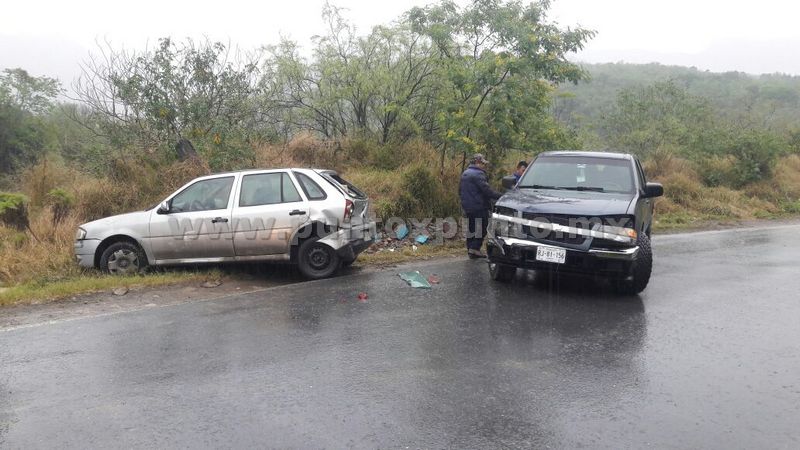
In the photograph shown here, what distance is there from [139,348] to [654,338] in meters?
4.91

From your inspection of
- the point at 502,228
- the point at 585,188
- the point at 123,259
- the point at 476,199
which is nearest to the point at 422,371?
the point at 502,228

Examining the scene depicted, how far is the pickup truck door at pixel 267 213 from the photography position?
7.93m

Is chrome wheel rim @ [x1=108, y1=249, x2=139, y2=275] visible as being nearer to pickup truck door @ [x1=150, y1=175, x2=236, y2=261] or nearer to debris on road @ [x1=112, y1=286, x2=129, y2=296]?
pickup truck door @ [x1=150, y1=175, x2=236, y2=261]

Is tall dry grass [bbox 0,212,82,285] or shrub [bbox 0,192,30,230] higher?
shrub [bbox 0,192,30,230]

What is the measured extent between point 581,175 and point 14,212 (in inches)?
389

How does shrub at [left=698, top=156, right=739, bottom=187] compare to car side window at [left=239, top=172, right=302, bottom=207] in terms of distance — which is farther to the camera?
shrub at [left=698, top=156, right=739, bottom=187]

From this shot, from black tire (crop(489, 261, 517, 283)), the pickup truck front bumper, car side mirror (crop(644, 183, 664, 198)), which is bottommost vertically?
black tire (crop(489, 261, 517, 283))

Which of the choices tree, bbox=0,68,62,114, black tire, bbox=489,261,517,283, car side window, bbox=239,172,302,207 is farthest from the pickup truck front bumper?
tree, bbox=0,68,62,114

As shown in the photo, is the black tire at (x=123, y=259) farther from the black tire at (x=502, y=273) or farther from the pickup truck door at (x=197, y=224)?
the black tire at (x=502, y=273)

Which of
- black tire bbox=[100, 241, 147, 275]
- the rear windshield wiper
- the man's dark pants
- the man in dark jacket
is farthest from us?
the man's dark pants

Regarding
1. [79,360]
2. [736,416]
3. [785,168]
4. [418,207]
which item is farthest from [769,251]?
[785,168]

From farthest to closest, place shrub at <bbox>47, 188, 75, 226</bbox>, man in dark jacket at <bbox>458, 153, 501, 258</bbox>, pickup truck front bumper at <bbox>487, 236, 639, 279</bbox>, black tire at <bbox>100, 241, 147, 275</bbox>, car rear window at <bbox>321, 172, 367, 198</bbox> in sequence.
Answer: shrub at <bbox>47, 188, 75, 226</bbox> < man in dark jacket at <bbox>458, 153, 501, 258</bbox> < car rear window at <bbox>321, 172, 367, 198</bbox> < black tire at <bbox>100, 241, 147, 275</bbox> < pickup truck front bumper at <bbox>487, 236, 639, 279</bbox>

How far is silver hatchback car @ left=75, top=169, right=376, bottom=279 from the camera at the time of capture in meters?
7.95

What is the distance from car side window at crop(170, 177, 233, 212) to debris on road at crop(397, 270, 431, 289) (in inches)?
109
